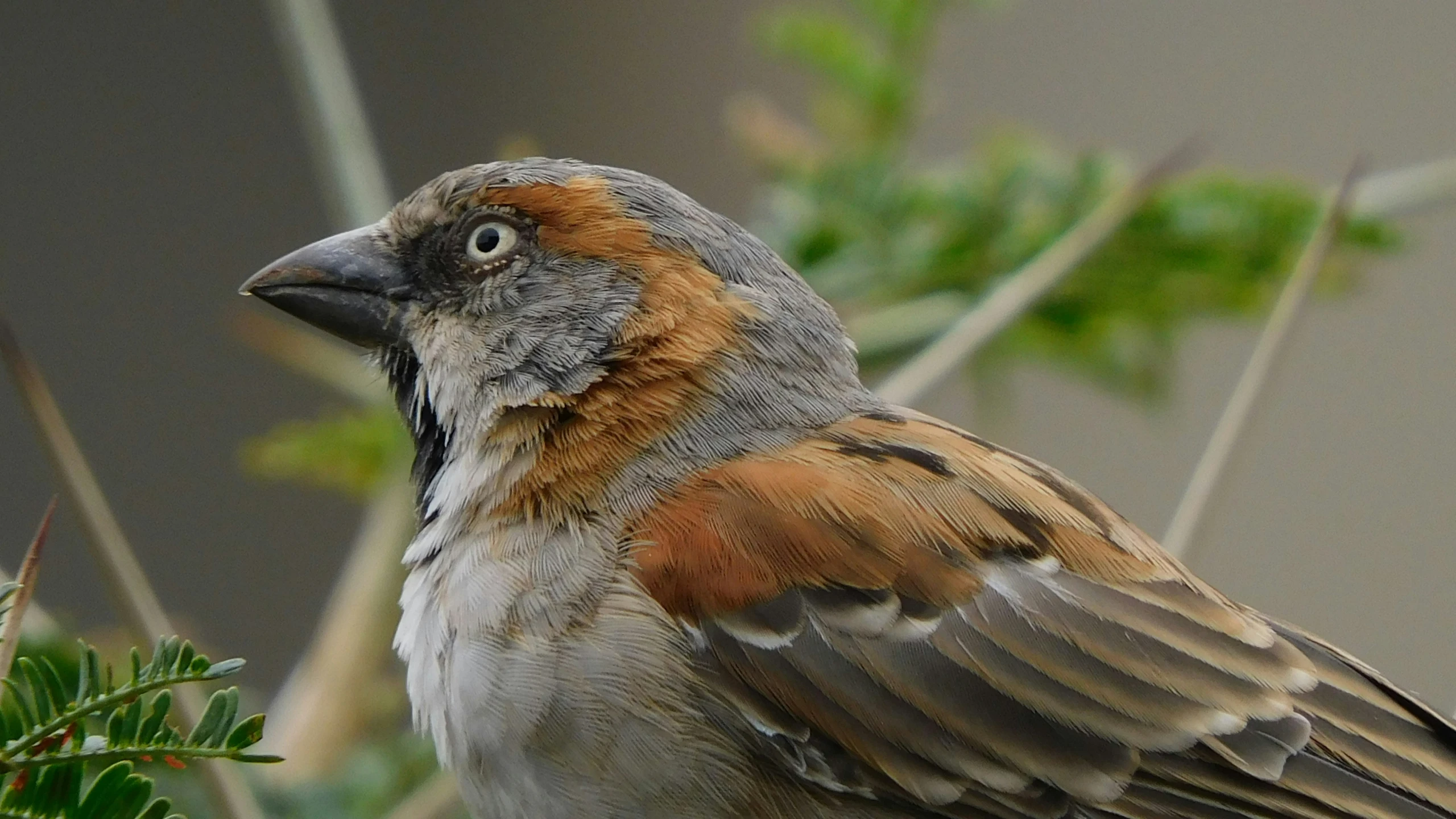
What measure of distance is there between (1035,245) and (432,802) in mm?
1444

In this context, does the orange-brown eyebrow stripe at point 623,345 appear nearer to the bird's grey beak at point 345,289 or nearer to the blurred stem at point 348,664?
the bird's grey beak at point 345,289

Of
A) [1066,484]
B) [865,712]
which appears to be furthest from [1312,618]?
[865,712]

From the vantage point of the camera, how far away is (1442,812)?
161 cm

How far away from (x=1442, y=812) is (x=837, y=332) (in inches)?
36.2

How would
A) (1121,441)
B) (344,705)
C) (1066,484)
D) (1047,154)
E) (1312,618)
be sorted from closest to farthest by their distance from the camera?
(1066,484) < (344,705) < (1047,154) < (1312,618) < (1121,441)

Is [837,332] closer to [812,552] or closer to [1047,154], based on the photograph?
[812,552]

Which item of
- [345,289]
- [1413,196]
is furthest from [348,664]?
[1413,196]

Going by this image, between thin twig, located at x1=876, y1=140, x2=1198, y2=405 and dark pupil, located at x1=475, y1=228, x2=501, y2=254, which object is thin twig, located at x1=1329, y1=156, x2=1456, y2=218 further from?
dark pupil, located at x1=475, y1=228, x2=501, y2=254

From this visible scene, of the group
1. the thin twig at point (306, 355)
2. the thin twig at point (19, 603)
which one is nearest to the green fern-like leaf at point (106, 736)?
the thin twig at point (19, 603)

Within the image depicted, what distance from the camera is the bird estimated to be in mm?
1549

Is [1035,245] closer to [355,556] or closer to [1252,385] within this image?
[1252,385]

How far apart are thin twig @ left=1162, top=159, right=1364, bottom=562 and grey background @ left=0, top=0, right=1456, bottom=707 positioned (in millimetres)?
3326

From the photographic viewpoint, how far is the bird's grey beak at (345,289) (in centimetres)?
192

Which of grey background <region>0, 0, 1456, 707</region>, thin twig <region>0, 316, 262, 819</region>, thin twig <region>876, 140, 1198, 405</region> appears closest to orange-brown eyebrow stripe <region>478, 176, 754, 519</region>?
thin twig <region>876, 140, 1198, 405</region>
